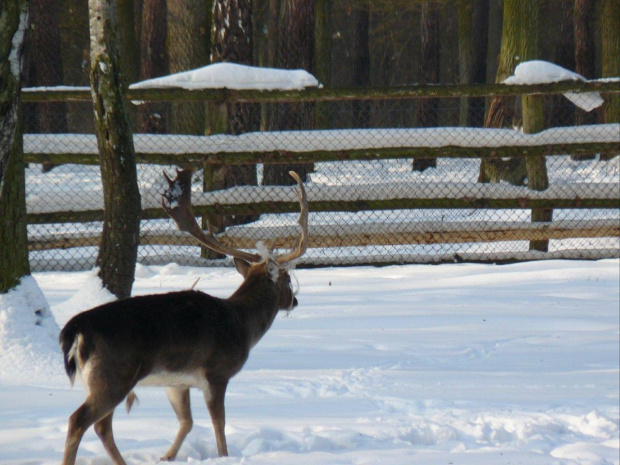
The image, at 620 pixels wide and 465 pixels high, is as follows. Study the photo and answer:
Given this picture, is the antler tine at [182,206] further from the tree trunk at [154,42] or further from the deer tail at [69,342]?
the tree trunk at [154,42]

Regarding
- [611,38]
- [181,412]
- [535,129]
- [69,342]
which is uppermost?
[611,38]

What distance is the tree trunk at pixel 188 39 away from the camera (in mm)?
13828

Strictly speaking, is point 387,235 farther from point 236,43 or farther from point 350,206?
point 236,43

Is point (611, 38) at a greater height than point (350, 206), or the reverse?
point (611, 38)

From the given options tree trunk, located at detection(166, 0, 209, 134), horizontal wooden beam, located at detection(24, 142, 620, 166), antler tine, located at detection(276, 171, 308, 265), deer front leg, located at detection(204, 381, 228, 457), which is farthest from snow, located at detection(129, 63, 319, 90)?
deer front leg, located at detection(204, 381, 228, 457)

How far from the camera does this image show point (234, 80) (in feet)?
31.8

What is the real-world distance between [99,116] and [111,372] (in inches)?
119

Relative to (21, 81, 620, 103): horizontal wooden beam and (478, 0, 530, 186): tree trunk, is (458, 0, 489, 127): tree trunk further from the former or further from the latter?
(21, 81, 620, 103): horizontal wooden beam

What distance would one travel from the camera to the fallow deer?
3895 millimetres

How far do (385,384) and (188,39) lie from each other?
381 inches

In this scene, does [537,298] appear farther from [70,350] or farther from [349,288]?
[70,350]

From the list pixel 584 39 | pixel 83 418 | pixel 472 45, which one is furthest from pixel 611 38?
pixel 83 418

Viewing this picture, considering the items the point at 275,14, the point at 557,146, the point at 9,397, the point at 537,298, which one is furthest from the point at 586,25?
the point at 9,397

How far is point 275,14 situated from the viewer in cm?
2548
